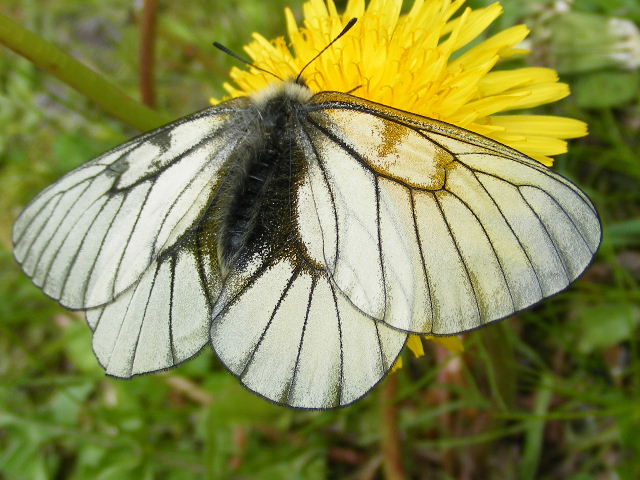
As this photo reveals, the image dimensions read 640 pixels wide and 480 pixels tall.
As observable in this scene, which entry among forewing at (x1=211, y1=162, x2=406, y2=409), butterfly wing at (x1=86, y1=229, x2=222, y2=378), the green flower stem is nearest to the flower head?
the green flower stem

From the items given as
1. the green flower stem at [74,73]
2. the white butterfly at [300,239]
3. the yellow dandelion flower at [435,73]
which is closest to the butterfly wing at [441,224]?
the white butterfly at [300,239]

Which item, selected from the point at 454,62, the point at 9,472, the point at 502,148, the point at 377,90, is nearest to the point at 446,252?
the point at 502,148

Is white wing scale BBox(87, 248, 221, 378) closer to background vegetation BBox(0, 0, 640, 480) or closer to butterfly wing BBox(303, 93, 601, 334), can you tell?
butterfly wing BBox(303, 93, 601, 334)

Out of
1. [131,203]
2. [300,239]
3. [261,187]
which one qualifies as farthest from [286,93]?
[131,203]

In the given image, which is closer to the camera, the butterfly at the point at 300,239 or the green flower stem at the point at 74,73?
the butterfly at the point at 300,239

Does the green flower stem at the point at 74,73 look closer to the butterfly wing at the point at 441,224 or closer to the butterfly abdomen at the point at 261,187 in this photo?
the butterfly abdomen at the point at 261,187

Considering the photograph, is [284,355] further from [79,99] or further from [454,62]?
[79,99]

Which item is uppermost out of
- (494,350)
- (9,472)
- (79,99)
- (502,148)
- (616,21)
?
(79,99)

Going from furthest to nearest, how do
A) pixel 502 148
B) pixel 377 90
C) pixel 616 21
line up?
pixel 616 21
pixel 377 90
pixel 502 148
